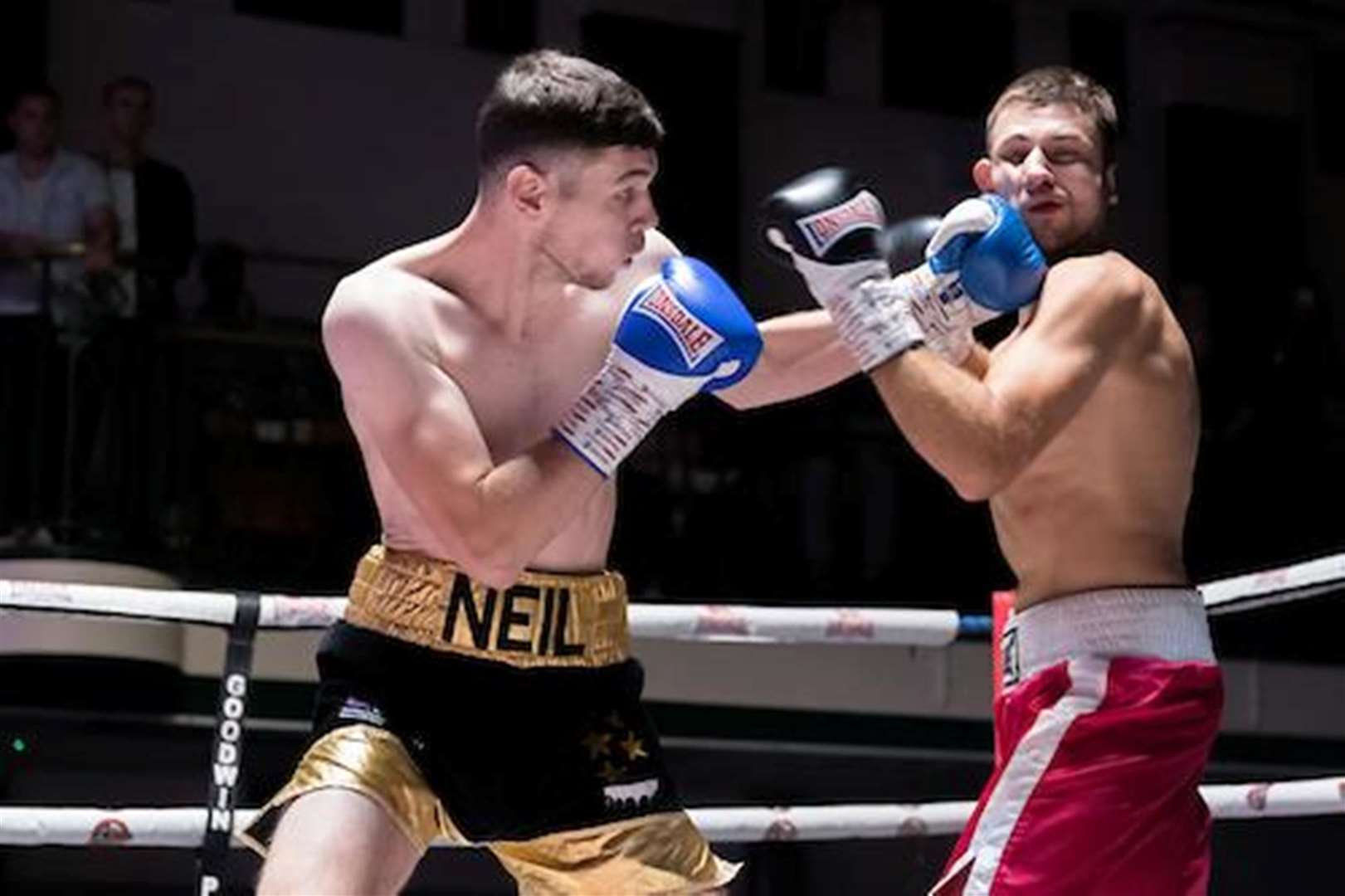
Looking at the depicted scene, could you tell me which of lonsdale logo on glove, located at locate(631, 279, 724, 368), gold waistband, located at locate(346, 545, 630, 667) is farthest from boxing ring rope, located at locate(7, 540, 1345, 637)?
lonsdale logo on glove, located at locate(631, 279, 724, 368)

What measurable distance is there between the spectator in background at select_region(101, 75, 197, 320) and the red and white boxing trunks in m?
3.69

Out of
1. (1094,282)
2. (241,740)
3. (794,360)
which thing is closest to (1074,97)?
(1094,282)

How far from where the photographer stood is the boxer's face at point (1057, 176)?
2.61 m

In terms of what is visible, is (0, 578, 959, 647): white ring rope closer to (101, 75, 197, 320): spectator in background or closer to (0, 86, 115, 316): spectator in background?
(0, 86, 115, 316): spectator in background

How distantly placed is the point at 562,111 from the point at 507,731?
2.12ft

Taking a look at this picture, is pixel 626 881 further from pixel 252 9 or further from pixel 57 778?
pixel 252 9

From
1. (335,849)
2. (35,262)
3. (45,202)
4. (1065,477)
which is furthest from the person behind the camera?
(45,202)

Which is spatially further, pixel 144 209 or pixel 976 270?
pixel 144 209

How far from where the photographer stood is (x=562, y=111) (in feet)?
7.91

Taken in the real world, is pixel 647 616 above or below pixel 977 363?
below

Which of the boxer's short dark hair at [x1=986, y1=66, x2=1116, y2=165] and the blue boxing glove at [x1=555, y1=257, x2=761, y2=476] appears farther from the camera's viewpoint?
the boxer's short dark hair at [x1=986, y1=66, x2=1116, y2=165]

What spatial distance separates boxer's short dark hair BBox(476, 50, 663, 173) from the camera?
241 cm

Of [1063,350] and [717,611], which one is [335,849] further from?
[717,611]

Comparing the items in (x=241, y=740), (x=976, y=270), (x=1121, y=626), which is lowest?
(x=241, y=740)
